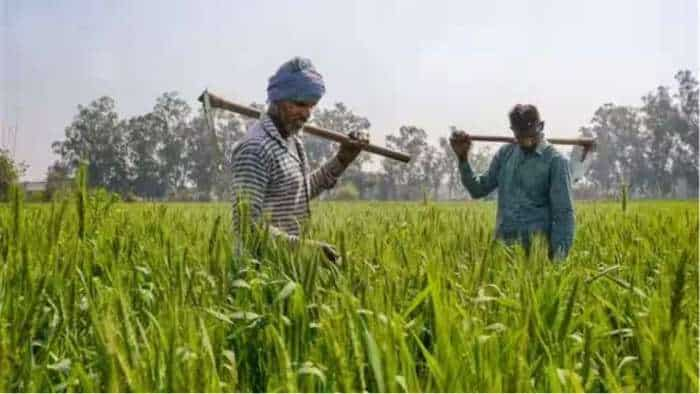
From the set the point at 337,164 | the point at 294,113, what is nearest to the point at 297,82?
the point at 294,113

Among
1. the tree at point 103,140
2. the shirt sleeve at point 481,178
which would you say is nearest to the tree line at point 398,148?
the tree at point 103,140

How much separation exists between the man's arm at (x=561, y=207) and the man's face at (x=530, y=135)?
0.47ft

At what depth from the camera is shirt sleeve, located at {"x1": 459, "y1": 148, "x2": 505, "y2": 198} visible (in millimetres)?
4277

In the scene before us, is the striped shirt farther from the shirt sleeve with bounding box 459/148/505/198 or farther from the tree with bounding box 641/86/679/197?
the tree with bounding box 641/86/679/197

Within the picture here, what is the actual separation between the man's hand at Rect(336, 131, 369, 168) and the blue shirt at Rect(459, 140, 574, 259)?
0.95 meters

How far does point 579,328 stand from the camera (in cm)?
Answer: 219

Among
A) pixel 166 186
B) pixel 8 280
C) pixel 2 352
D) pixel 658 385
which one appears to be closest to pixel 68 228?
pixel 8 280

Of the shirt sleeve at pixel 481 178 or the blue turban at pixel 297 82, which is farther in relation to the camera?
the shirt sleeve at pixel 481 178

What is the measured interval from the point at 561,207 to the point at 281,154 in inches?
66.3

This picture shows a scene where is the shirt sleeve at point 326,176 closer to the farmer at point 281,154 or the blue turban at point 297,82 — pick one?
the farmer at point 281,154

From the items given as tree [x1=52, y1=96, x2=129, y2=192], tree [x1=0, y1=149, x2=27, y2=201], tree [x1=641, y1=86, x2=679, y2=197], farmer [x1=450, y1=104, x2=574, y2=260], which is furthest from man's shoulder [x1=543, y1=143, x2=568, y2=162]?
tree [x1=641, y1=86, x2=679, y2=197]

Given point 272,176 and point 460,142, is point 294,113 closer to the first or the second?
point 272,176

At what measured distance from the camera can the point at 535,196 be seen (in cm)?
401

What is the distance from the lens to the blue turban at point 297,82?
9.33ft
